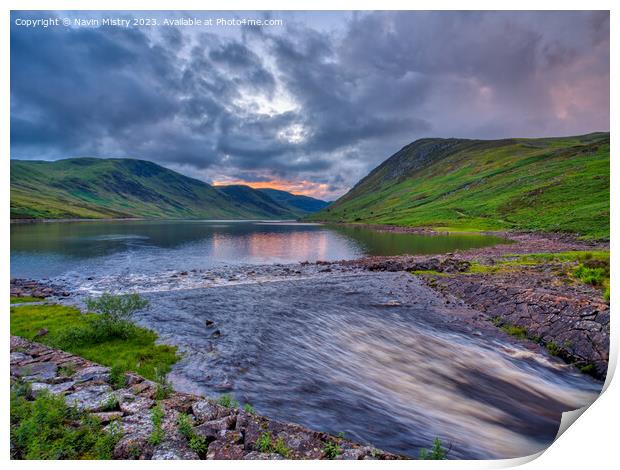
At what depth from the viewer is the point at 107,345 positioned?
46.6 ft

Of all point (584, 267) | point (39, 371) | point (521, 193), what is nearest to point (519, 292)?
point (584, 267)

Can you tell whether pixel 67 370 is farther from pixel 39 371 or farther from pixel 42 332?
pixel 42 332

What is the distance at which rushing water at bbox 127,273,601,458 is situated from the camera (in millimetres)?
10031

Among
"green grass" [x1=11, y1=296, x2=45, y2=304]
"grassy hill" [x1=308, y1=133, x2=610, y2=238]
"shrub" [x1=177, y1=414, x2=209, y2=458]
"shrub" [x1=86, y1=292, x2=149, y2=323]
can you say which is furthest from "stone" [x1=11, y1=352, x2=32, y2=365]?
"grassy hill" [x1=308, y1=133, x2=610, y2=238]

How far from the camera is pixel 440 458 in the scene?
27.9 feet

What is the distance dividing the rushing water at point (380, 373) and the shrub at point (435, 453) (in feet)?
1.40

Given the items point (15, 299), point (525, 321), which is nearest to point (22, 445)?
point (15, 299)

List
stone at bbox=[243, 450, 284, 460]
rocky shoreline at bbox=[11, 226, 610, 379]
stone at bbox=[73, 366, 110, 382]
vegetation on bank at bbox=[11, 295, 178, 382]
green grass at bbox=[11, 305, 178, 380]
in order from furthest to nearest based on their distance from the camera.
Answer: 1. rocky shoreline at bbox=[11, 226, 610, 379]
2. vegetation on bank at bbox=[11, 295, 178, 382]
3. green grass at bbox=[11, 305, 178, 380]
4. stone at bbox=[73, 366, 110, 382]
5. stone at bbox=[243, 450, 284, 460]

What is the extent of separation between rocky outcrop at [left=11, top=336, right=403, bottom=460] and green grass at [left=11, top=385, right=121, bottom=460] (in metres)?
0.24

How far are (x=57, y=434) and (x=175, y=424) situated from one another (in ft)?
8.45

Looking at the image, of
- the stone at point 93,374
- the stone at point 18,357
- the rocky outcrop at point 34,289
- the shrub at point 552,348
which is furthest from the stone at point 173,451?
the rocky outcrop at point 34,289

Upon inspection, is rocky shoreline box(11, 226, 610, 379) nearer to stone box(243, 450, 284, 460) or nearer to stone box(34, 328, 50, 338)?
stone box(34, 328, 50, 338)

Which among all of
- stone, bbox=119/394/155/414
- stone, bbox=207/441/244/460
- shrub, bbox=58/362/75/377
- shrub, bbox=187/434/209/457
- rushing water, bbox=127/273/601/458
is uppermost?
shrub, bbox=58/362/75/377

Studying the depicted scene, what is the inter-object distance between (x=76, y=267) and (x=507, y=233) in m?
80.0
